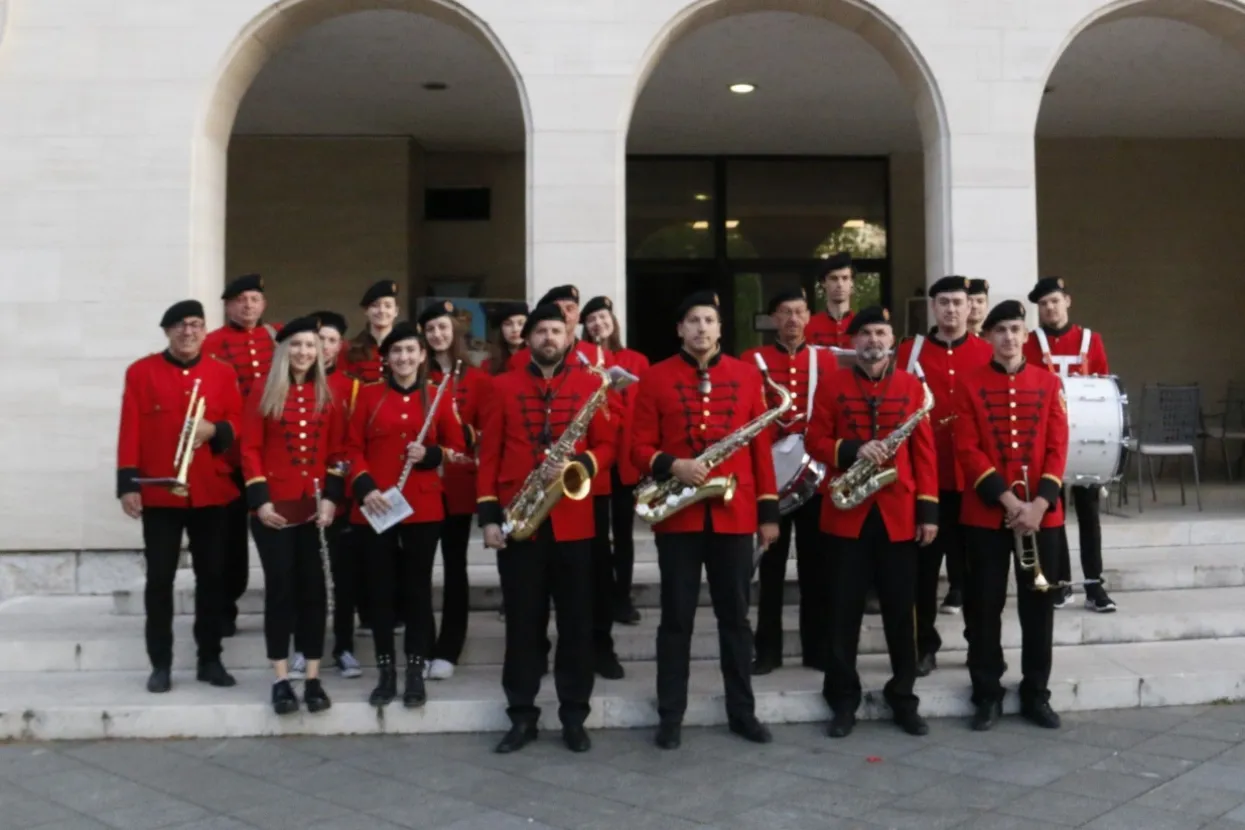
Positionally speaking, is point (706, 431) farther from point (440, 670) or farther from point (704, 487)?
point (440, 670)

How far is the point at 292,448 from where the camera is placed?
20.1 feet

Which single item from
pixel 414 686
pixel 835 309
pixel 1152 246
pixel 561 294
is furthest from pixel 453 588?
pixel 1152 246

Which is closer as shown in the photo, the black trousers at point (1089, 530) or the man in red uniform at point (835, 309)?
the man in red uniform at point (835, 309)

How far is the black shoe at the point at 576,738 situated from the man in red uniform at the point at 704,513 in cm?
38

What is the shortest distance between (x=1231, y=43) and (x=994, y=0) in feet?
7.44

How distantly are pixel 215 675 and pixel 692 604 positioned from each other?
2896 millimetres

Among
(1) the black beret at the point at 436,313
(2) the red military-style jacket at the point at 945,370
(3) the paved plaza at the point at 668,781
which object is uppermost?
(1) the black beret at the point at 436,313

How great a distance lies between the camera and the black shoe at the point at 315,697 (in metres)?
6.09

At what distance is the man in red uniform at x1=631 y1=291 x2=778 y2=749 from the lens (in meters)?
5.84

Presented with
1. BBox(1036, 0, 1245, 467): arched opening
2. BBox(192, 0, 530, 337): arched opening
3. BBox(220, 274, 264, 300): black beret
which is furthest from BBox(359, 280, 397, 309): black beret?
BBox(1036, 0, 1245, 467): arched opening

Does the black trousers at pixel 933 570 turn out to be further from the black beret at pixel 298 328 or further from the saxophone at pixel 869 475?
the black beret at pixel 298 328

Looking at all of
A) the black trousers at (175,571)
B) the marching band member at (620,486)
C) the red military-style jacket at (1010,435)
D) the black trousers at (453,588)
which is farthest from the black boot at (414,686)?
the red military-style jacket at (1010,435)

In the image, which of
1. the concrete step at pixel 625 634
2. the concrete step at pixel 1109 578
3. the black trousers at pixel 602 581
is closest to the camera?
the black trousers at pixel 602 581

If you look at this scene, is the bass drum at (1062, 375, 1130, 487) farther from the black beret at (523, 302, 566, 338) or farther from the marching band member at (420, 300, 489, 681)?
the marching band member at (420, 300, 489, 681)
